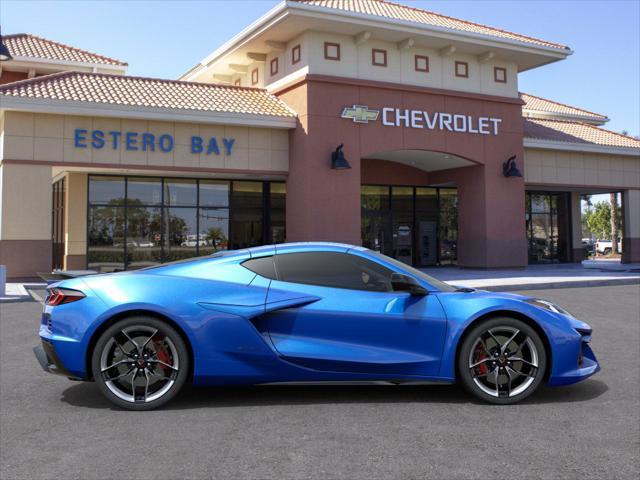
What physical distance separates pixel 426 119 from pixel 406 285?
60.5 feet

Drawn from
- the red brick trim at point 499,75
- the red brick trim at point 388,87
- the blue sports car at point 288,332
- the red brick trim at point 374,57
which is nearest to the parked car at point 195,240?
the red brick trim at point 388,87

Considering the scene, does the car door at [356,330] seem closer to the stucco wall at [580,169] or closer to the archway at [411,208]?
the archway at [411,208]

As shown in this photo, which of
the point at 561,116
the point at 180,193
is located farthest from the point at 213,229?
the point at 561,116

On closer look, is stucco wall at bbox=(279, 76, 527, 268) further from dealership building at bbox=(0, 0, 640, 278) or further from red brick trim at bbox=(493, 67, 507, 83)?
red brick trim at bbox=(493, 67, 507, 83)

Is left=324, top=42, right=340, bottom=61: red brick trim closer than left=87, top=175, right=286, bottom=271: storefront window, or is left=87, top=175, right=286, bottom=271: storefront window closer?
left=324, top=42, right=340, bottom=61: red brick trim

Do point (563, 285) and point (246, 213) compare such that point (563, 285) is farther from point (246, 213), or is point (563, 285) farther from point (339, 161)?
point (246, 213)

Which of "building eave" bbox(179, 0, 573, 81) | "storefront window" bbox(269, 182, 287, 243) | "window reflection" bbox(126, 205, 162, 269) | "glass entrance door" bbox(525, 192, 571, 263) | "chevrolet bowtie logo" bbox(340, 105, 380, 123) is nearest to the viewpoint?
"building eave" bbox(179, 0, 573, 81)

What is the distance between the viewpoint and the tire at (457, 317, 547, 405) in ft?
15.9

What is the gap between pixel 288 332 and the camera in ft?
15.6

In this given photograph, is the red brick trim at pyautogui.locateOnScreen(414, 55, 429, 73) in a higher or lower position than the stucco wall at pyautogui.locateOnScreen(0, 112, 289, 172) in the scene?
higher

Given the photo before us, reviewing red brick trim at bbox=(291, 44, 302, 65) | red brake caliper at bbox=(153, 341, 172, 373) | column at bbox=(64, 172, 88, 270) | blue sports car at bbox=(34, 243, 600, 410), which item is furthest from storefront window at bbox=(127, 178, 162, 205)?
red brake caliper at bbox=(153, 341, 172, 373)

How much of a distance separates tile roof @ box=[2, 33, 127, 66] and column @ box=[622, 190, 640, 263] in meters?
24.4

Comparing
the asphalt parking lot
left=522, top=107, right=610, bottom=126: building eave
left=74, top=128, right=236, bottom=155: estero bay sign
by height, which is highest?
left=522, top=107, right=610, bottom=126: building eave

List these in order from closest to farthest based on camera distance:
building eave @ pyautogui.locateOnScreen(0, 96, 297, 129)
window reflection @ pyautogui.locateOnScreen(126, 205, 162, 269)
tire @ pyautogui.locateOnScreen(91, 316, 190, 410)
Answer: tire @ pyautogui.locateOnScreen(91, 316, 190, 410) → building eave @ pyautogui.locateOnScreen(0, 96, 297, 129) → window reflection @ pyautogui.locateOnScreen(126, 205, 162, 269)
